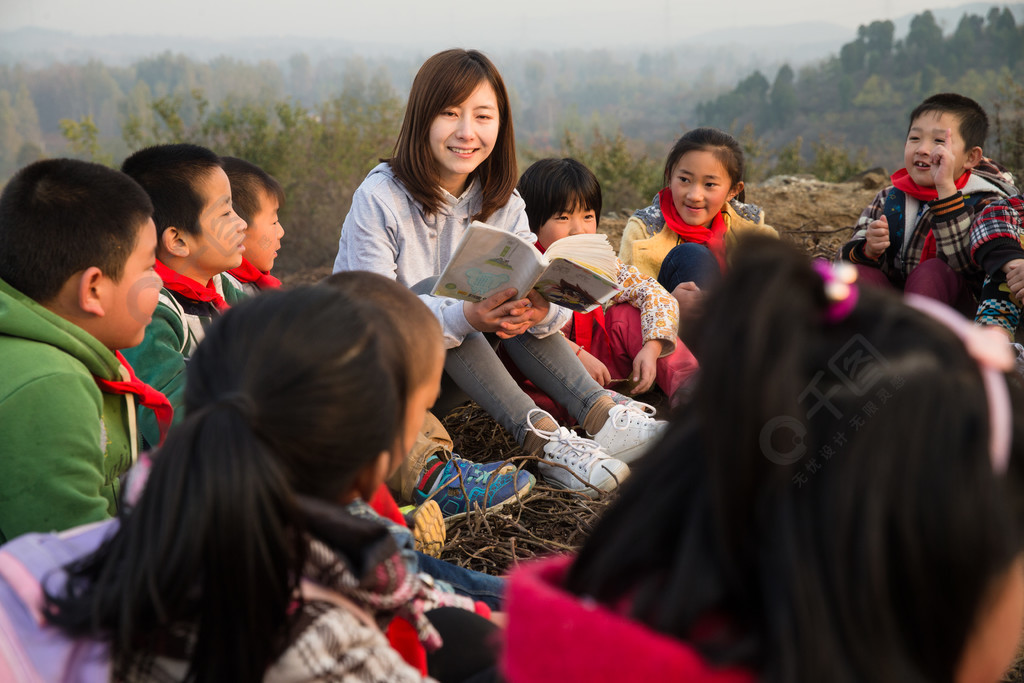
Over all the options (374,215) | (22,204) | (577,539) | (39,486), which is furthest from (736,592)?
(374,215)

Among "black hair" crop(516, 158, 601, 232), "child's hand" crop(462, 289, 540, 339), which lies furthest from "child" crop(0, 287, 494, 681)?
"black hair" crop(516, 158, 601, 232)

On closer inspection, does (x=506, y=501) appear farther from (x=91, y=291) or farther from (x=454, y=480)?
(x=91, y=291)

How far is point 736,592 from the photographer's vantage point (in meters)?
0.64

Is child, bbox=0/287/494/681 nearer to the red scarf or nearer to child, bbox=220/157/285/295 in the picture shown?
child, bbox=220/157/285/295

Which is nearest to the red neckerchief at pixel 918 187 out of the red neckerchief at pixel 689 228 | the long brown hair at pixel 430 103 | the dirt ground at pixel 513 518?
the red neckerchief at pixel 689 228

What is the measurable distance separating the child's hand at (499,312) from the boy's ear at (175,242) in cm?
86

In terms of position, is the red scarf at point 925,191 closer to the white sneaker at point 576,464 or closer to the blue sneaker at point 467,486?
the white sneaker at point 576,464

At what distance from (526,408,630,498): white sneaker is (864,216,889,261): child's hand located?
1.72 meters

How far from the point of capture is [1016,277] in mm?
2863

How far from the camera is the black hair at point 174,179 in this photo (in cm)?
231

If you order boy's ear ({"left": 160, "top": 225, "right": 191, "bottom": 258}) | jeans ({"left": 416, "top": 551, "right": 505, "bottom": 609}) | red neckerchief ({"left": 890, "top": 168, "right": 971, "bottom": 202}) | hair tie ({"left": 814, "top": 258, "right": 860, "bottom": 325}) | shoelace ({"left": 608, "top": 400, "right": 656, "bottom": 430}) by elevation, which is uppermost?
red neckerchief ({"left": 890, "top": 168, "right": 971, "bottom": 202})

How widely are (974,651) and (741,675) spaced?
24cm

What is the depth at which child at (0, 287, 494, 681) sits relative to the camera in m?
0.84

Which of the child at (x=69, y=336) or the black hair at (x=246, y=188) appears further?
the black hair at (x=246, y=188)
